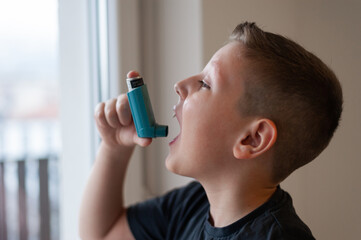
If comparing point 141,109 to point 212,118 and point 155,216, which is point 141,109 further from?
point 155,216

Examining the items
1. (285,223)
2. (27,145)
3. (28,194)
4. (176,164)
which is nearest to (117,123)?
(176,164)

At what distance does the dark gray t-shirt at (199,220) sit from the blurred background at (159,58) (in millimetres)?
112

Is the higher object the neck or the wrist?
the wrist

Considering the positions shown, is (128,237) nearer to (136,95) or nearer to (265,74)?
(136,95)

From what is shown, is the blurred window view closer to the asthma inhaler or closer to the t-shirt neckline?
the asthma inhaler

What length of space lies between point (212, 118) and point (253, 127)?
0.07 m

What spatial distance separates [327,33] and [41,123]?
2.13 m

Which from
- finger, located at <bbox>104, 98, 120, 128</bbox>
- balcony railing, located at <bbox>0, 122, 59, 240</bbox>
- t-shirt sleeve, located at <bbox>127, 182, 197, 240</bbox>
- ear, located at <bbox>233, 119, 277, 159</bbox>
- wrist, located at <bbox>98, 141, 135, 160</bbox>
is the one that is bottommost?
balcony railing, located at <bbox>0, 122, 59, 240</bbox>

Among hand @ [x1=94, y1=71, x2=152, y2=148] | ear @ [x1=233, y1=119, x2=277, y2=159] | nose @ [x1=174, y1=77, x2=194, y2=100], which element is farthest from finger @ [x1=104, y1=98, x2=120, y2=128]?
ear @ [x1=233, y1=119, x2=277, y2=159]

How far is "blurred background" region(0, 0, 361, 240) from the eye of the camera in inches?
29.6

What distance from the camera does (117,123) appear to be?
0.87 metres

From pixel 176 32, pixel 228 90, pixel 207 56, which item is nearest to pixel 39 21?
pixel 176 32

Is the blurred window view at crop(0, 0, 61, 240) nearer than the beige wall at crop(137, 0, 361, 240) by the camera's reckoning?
No

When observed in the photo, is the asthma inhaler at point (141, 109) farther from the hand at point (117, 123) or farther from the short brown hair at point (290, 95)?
the short brown hair at point (290, 95)
